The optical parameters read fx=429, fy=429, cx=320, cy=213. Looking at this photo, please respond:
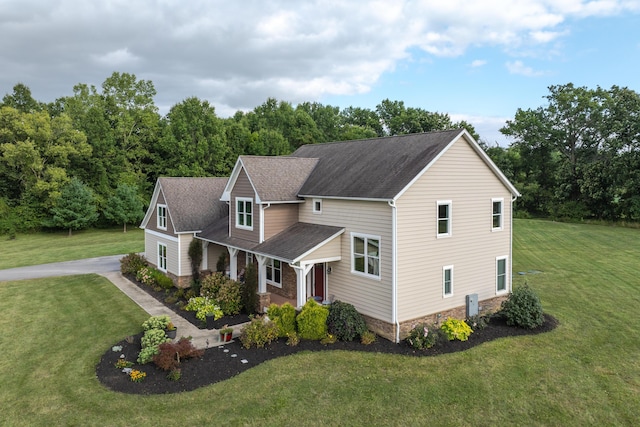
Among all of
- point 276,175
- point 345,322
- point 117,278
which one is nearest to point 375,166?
point 276,175

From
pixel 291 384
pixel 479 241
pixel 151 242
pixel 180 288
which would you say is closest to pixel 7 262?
pixel 151 242

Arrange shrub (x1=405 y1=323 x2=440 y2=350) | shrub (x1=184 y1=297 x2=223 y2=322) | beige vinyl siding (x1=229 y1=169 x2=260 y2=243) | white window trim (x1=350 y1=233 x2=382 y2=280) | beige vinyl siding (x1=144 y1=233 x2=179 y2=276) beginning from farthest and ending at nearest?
beige vinyl siding (x1=144 y1=233 x2=179 y2=276), beige vinyl siding (x1=229 y1=169 x2=260 y2=243), shrub (x1=184 y1=297 x2=223 y2=322), white window trim (x1=350 y1=233 x2=382 y2=280), shrub (x1=405 y1=323 x2=440 y2=350)

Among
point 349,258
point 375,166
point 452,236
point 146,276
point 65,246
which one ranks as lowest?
point 146,276

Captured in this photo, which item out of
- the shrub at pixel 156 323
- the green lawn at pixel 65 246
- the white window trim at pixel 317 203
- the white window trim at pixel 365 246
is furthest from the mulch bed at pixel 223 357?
the green lawn at pixel 65 246

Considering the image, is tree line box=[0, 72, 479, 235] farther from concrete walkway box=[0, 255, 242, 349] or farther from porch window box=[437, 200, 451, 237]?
porch window box=[437, 200, 451, 237]

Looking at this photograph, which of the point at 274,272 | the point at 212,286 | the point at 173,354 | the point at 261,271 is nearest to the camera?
the point at 173,354

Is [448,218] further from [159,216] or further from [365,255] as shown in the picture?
[159,216]

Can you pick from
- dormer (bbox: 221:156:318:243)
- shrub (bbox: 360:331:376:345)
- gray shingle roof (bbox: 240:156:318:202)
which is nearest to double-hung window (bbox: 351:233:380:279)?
shrub (bbox: 360:331:376:345)
